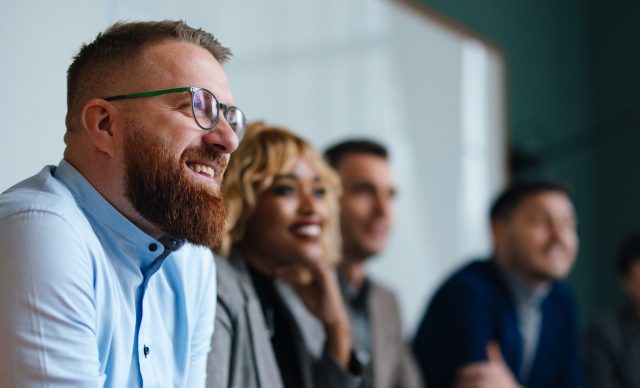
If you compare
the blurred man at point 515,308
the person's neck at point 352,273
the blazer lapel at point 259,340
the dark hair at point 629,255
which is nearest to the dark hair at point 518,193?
the blurred man at point 515,308

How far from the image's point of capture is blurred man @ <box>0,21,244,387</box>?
960 millimetres

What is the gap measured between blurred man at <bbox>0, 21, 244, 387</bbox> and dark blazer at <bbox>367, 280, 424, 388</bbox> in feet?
3.21

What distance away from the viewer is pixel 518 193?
260 centimetres

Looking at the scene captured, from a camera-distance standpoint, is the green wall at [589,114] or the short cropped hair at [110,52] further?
the green wall at [589,114]

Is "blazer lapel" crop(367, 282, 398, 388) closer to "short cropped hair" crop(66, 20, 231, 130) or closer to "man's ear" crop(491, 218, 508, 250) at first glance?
"man's ear" crop(491, 218, 508, 250)

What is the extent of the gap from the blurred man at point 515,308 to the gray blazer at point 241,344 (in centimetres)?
67

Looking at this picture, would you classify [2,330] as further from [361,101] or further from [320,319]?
[361,101]

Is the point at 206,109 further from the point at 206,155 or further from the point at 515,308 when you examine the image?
the point at 515,308

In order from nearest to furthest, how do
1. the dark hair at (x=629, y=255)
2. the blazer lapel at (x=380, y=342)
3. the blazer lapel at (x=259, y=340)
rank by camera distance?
the blazer lapel at (x=259, y=340) < the blazer lapel at (x=380, y=342) < the dark hair at (x=629, y=255)

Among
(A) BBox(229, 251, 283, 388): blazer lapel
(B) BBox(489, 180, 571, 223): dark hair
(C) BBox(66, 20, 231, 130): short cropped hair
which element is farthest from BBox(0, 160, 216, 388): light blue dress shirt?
(B) BBox(489, 180, 571, 223): dark hair

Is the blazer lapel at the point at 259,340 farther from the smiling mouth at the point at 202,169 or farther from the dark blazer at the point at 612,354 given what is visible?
the dark blazer at the point at 612,354

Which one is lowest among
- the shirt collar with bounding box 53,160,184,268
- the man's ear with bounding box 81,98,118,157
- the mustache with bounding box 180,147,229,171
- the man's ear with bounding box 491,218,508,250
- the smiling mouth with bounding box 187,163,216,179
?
the man's ear with bounding box 491,218,508,250

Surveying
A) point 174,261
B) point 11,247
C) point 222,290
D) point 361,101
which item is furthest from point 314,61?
point 11,247

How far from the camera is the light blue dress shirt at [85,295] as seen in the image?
36.8 inches
